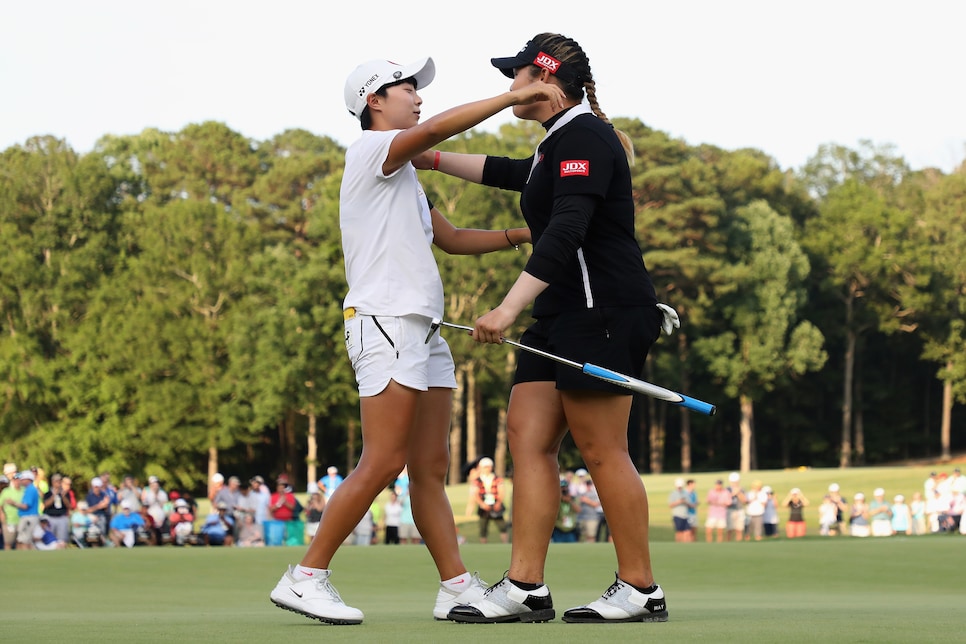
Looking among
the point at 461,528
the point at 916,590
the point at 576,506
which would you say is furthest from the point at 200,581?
the point at 461,528

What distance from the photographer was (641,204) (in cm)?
6103

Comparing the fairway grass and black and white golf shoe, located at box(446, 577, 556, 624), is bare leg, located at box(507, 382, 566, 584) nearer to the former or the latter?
black and white golf shoe, located at box(446, 577, 556, 624)

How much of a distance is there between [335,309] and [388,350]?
1911 inches

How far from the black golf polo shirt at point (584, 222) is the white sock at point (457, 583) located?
1.15 meters

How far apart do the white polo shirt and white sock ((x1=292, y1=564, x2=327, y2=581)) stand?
3.34ft

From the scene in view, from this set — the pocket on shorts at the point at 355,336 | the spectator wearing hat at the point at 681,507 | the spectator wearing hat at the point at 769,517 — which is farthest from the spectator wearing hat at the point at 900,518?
the pocket on shorts at the point at 355,336

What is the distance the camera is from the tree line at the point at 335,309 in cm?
5500

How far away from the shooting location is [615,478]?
507cm

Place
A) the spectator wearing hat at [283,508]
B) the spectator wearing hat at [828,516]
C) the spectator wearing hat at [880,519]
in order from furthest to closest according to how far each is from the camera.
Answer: the spectator wearing hat at [828,516]
the spectator wearing hat at [880,519]
the spectator wearing hat at [283,508]

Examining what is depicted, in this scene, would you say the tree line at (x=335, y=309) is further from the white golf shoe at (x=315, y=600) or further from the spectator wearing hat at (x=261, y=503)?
the white golf shoe at (x=315, y=600)

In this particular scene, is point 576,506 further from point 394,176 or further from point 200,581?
point 394,176

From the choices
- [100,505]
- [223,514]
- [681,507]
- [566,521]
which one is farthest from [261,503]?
→ [681,507]

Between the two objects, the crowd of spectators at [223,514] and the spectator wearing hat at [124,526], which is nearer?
the crowd of spectators at [223,514]

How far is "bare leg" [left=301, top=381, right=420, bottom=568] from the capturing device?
5.09m
